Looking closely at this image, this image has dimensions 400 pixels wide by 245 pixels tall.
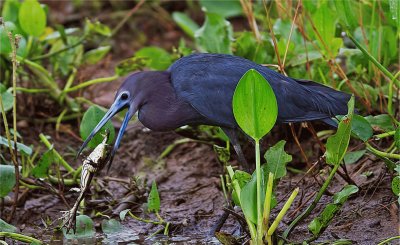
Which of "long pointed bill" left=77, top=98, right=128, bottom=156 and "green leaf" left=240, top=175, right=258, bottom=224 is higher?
"long pointed bill" left=77, top=98, right=128, bottom=156

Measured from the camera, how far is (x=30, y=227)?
4234 millimetres

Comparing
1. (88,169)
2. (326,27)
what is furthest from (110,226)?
(326,27)

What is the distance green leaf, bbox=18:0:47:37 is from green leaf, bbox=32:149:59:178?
3.71ft

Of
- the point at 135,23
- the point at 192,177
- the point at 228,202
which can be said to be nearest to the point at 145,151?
the point at 192,177

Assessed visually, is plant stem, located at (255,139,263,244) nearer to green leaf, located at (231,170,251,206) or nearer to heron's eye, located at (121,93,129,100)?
green leaf, located at (231,170,251,206)

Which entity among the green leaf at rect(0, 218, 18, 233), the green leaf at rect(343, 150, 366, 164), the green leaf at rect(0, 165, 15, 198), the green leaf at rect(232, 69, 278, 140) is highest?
Answer: the green leaf at rect(232, 69, 278, 140)

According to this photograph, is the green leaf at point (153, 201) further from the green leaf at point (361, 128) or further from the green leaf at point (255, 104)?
the green leaf at point (361, 128)

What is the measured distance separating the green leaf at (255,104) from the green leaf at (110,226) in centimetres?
103

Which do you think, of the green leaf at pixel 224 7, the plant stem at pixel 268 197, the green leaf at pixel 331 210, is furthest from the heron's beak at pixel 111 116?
the green leaf at pixel 224 7

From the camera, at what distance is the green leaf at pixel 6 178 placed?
13.1 ft

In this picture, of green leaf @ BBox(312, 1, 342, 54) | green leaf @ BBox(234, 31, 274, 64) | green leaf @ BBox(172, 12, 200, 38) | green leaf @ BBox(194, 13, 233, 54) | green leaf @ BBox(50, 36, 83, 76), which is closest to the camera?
green leaf @ BBox(312, 1, 342, 54)

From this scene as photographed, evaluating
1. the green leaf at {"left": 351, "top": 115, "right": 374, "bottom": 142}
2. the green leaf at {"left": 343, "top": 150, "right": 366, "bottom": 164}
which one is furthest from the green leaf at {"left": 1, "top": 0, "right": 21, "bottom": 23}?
the green leaf at {"left": 351, "top": 115, "right": 374, "bottom": 142}

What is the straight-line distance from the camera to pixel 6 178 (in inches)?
157

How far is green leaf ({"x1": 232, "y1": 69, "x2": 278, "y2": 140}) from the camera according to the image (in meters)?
3.19
